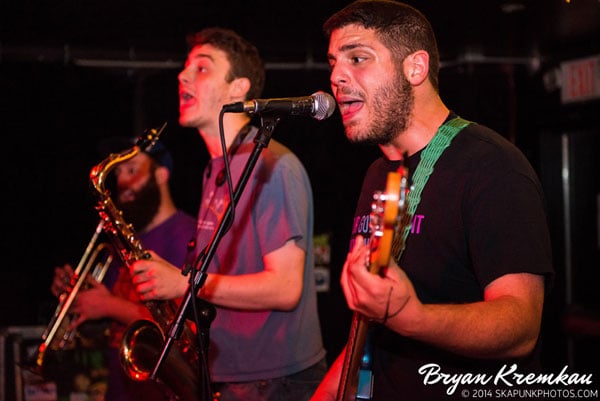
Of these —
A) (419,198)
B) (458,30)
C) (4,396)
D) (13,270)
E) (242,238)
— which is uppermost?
(458,30)

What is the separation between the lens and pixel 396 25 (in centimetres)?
298

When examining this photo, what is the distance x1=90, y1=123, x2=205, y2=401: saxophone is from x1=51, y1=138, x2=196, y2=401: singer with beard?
0.32 metres

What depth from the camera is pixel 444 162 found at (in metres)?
2.71

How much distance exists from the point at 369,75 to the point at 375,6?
0.30 meters

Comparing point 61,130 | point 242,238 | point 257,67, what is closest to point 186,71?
point 257,67

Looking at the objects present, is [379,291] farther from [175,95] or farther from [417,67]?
[175,95]

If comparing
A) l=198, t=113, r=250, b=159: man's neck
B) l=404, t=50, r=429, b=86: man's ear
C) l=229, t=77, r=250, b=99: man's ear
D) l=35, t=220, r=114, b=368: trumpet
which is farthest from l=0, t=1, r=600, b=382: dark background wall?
l=404, t=50, r=429, b=86: man's ear

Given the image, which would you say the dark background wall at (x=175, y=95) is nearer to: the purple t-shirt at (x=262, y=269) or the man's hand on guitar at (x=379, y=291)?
the purple t-shirt at (x=262, y=269)

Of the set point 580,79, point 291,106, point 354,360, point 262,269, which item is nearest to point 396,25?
point 291,106

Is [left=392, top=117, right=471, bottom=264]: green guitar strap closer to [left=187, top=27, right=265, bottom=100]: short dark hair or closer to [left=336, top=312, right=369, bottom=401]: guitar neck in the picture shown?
[left=336, top=312, right=369, bottom=401]: guitar neck

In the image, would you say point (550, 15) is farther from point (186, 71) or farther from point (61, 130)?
point (61, 130)

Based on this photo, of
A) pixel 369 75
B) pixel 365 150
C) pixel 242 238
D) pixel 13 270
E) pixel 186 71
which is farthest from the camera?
pixel 365 150

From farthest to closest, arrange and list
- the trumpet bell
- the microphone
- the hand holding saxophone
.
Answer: the trumpet bell, the hand holding saxophone, the microphone

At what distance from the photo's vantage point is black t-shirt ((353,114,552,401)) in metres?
2.42
